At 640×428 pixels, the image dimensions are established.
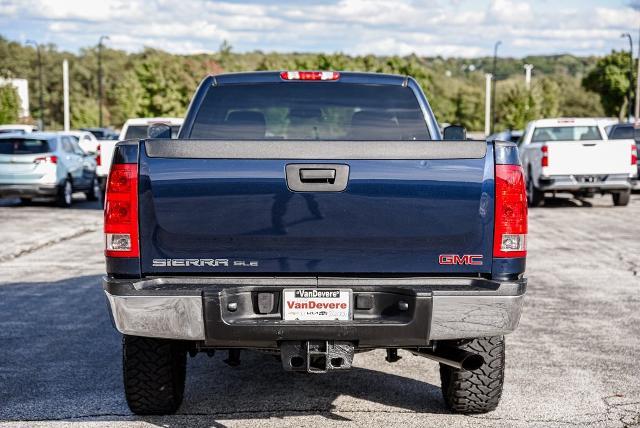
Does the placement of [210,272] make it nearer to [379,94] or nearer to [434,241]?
[434,241]

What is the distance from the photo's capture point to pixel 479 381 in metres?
5.35

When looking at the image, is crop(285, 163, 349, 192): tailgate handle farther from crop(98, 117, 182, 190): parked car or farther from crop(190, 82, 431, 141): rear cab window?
crop(98, 117, 182, 190): parked car

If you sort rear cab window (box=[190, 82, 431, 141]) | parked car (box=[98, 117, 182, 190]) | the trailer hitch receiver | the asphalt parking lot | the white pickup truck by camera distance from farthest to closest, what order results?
parked car (box=[98, 117, 182, 190])
the white pickup truck
rear cab window (box=[190, 82, 431, 141])
the asphalt parking lot
the trailer hitch receiver

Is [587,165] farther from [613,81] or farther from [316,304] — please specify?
[613,81]

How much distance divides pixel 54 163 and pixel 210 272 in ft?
59.9

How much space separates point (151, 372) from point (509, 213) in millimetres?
2033

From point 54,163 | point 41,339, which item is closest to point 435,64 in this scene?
point 54,163

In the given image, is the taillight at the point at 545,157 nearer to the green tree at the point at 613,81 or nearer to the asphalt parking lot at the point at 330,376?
the asphalt parking lot at the point at 330,376

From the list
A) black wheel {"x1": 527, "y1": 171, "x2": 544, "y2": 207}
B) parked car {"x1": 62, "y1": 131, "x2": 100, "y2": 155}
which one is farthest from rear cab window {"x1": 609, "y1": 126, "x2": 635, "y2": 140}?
parked car {"x1": 62, "y1": 131, "x2": 100, "y2": 155}

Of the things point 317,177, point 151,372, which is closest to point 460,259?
point 317,177

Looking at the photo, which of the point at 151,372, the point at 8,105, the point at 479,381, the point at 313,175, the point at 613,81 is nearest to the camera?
the point at 313,175

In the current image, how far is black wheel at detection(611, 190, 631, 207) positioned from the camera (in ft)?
72.6

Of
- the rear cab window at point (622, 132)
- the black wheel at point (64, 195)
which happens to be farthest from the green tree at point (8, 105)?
the rear cab window at point (622, 132)

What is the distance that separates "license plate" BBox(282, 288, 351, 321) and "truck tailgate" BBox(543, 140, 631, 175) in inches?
693
